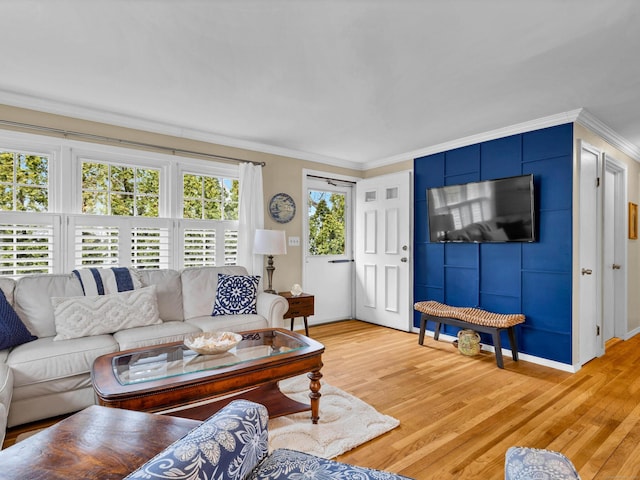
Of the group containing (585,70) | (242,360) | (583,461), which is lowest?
(583,461)

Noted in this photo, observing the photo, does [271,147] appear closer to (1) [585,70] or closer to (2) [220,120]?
(2) [220,120]

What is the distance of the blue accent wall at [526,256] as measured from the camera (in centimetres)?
323

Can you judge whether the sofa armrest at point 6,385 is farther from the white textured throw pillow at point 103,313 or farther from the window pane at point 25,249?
the window pane at point 25,249

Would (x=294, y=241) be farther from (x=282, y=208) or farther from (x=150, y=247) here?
(x=150, y=247)

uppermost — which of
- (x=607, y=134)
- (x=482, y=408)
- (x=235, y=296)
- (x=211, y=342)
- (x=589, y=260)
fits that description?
(x=607, y=134)

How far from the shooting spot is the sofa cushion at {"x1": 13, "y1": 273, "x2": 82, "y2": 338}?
8.32ft

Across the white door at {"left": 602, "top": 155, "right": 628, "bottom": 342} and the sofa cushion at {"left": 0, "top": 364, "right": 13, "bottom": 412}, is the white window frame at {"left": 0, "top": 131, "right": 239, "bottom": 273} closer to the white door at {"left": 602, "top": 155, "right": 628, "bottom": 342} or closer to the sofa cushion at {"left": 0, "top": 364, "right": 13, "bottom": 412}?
the sofa cushion at {"left": 0, "top": 364, "right": 13, "bottom": 412}

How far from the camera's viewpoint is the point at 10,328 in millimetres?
2293

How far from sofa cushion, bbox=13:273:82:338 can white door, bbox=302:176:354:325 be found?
2.71 metres

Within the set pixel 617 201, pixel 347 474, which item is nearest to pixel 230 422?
pixel 347 474

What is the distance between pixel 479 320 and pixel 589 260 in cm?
120

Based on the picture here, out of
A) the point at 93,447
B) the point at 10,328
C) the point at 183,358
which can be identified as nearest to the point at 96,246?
the point at 10,328

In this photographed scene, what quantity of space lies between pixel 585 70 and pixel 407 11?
151 cm

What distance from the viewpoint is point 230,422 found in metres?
0.84
